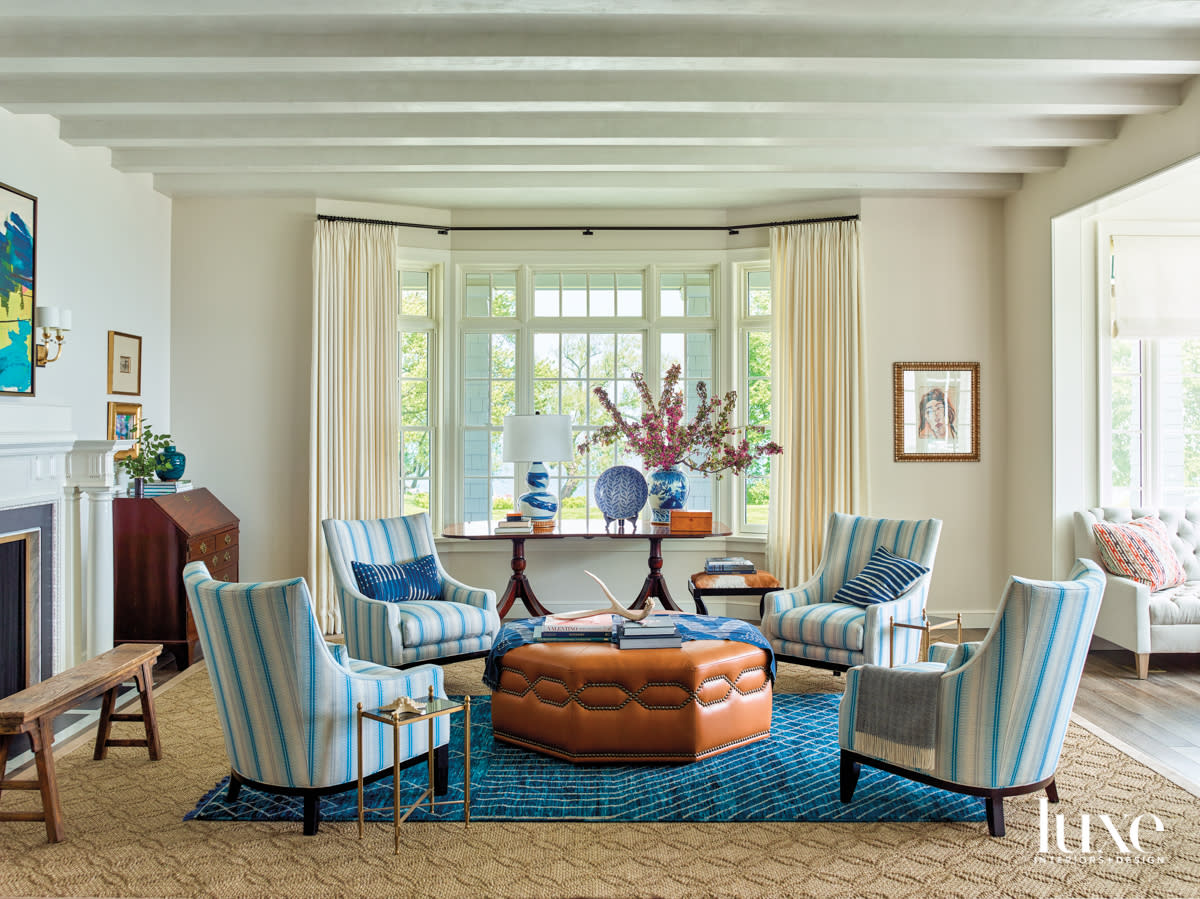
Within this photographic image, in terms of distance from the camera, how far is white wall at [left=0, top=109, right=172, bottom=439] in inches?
174

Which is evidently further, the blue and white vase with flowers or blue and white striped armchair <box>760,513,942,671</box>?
the blue and white vase with flowers

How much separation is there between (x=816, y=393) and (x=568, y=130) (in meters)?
2.47

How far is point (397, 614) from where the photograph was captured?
417 cm

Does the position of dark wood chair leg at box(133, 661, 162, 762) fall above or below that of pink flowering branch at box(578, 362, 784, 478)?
below

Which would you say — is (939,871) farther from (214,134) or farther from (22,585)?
(214,134)

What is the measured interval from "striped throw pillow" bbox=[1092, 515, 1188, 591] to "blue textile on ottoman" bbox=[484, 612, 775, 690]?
2.46 m

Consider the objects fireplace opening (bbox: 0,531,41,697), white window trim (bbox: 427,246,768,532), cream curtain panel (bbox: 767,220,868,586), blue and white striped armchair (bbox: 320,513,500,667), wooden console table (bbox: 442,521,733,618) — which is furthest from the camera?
white window trim (bbox: 427,246,768,532)

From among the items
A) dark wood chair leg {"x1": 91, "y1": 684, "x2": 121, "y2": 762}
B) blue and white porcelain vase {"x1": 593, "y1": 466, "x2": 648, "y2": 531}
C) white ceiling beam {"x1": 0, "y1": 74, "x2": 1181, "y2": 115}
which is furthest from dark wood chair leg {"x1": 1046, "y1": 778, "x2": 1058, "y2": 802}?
dark wood chair leg {"x1": 91, "y1": 684, "x2": 121, "y2": 762}

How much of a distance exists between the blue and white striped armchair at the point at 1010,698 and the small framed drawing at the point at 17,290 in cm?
410

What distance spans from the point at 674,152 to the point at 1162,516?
11.9 ft

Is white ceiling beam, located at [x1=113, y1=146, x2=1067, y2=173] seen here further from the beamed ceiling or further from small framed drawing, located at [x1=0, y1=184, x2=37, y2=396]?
small framed drawing, located at [x1=0, y1=184, x2=37, y2=396]

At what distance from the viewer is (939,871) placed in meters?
2.59

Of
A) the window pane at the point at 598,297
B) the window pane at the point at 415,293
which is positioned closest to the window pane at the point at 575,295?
the window pane at the point at 598,297

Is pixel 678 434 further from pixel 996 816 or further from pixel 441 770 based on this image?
pixel 996 816
